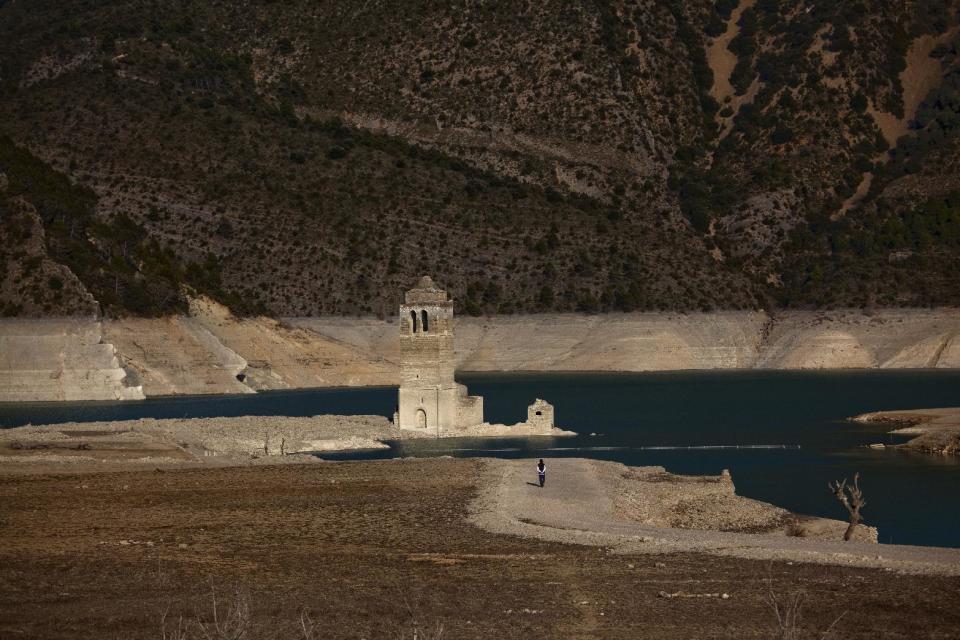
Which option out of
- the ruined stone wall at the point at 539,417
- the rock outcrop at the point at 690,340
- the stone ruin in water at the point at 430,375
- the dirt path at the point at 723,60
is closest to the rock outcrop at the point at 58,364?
the stone ruin in water at the point at 430,375

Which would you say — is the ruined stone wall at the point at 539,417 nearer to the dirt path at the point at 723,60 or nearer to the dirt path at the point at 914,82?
the dirt path at the point at 914,82

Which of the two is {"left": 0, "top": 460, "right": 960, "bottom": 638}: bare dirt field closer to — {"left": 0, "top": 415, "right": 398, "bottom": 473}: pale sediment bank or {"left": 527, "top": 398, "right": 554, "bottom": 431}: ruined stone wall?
{"left": 0, "top": 415, "right": 398, "bottom": 473}: pale sediment bank

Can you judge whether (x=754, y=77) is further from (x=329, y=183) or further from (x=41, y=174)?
(x=41, y=174)

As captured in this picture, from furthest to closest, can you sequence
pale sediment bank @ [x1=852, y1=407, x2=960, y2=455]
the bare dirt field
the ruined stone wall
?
1. the ruined stone wall
2. pale sediment bank @ [x1=852, y1=407, x2=960, y2=455]
3. the bare dirt field

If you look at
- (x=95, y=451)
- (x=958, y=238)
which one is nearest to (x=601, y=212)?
(x=958, y=238)

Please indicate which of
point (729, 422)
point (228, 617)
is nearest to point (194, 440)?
point (729, 422)

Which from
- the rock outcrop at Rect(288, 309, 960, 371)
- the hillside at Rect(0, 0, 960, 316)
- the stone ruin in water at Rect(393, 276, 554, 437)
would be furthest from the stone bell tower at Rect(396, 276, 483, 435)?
the rock outcrop at Rect(288, 309, 960, 371)

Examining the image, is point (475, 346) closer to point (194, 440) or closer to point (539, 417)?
point (539, 417)
